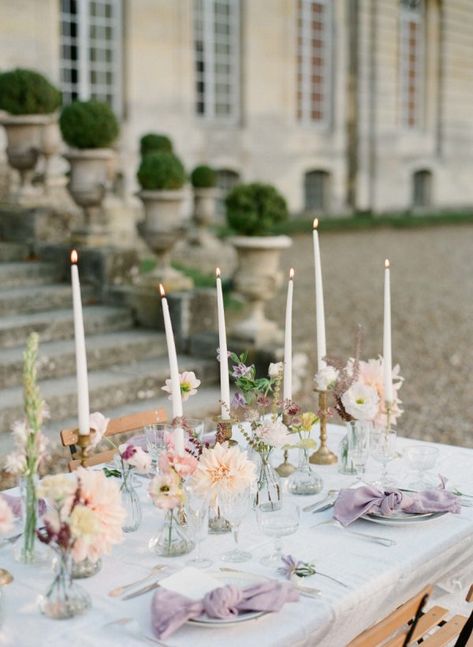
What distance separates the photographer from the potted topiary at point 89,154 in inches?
263

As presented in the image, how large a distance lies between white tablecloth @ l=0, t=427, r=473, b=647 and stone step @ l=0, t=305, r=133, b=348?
10.6 ft

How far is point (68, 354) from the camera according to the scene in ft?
18.6

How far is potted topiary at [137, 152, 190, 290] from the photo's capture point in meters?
6.57

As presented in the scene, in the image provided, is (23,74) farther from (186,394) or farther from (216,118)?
(216,118)

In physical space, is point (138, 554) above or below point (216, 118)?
below

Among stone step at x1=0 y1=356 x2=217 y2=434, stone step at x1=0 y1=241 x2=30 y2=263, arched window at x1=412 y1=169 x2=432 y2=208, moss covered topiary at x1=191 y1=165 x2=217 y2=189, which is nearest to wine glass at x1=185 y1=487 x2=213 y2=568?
stone step at x1=0 y1=356 x2=217 y2=434

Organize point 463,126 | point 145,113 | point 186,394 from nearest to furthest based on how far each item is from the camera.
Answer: point 186,394 → point 145,113 → point 463,126

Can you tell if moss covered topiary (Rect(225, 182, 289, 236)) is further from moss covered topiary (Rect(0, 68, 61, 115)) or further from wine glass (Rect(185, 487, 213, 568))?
wine glass (Rect(185, 487, 213, 568))

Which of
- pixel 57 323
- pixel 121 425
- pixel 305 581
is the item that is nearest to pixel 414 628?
pixel 305 581

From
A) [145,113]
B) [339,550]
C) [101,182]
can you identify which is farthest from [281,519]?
[145,113]

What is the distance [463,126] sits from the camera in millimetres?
20391

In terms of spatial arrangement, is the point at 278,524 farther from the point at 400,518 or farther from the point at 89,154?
the point at 89,154

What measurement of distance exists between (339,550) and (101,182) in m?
4.85

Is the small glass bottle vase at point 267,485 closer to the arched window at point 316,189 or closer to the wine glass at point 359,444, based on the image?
the wine glass at point 359,444
